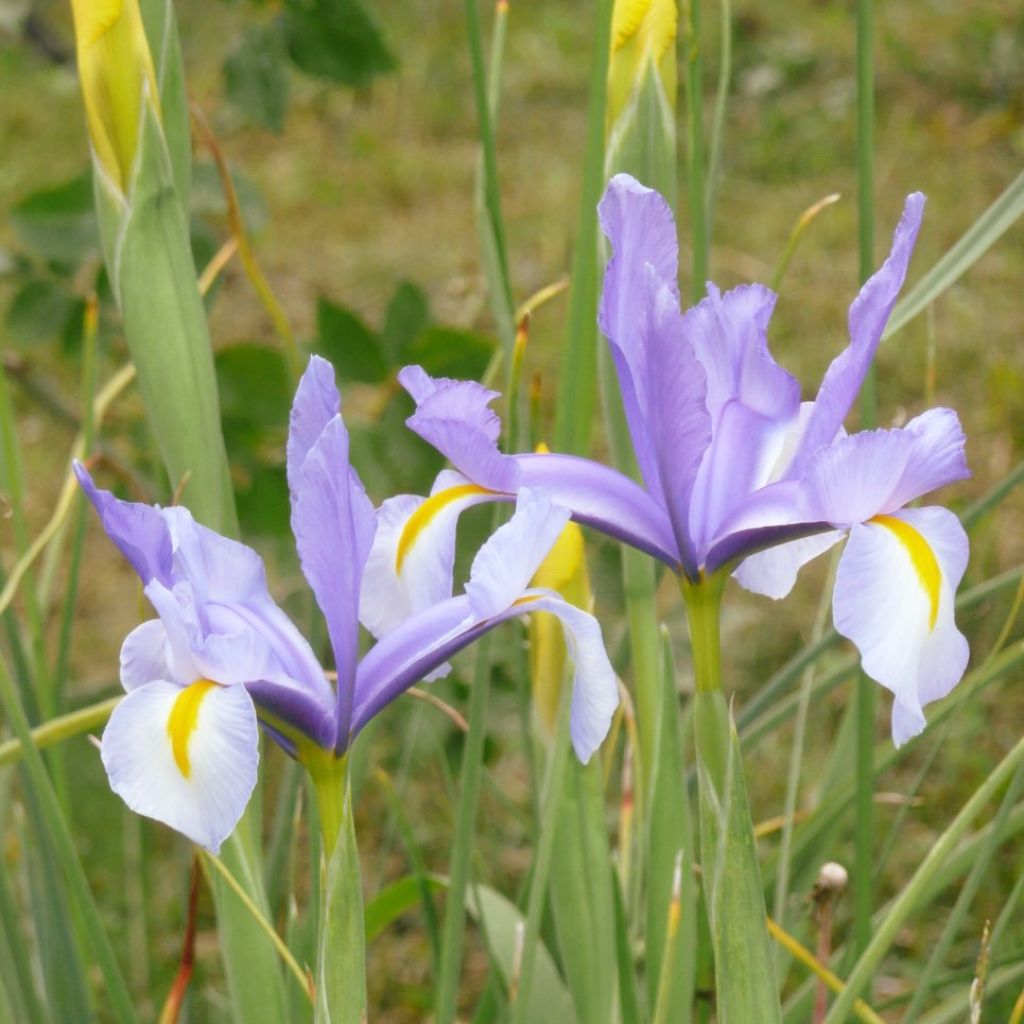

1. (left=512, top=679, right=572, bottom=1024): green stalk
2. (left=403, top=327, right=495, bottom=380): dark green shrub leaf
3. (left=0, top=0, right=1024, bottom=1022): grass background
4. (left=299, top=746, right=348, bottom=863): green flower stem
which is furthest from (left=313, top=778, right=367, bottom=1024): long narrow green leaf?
(left=403, top=327, right=495, bottom=380): dark green shrub leaf

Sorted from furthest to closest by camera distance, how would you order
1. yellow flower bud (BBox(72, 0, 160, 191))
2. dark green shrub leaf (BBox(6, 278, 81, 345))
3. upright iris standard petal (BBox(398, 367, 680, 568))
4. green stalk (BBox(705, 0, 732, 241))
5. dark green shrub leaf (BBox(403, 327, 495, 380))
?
dark green shrub leaf (BBox(6, 278, 81, 345)) < dark green shrub leaf (BBox(403, 327, 495, 380)) < green stalk (BBox(705, 0, 732, 241)) < yellow flower bud (BBox(72, 0, 160, 191)) < upright iris standard petal (BBox(398, 367, 680, 568))

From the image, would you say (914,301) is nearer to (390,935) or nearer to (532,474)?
(532,474)

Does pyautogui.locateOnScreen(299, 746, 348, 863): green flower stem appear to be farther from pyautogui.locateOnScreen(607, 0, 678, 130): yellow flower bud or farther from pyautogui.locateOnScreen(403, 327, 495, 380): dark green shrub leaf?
pyautogui.locateOnScreen(403, 327, 495, 380): dark green shrub leaf

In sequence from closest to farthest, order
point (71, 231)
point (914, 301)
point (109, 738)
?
point (109, 738) → point (914, 301) → point (71, 231)

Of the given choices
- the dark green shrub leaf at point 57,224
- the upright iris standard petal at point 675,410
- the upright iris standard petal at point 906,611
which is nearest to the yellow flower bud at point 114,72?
the upright iris standard petal at point 675,410

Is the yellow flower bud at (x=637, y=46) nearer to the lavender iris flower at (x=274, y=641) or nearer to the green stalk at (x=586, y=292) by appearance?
the green stalk at (x=586, y=292)

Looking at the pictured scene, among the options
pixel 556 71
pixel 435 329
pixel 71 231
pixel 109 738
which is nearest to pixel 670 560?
pixel 109 738
